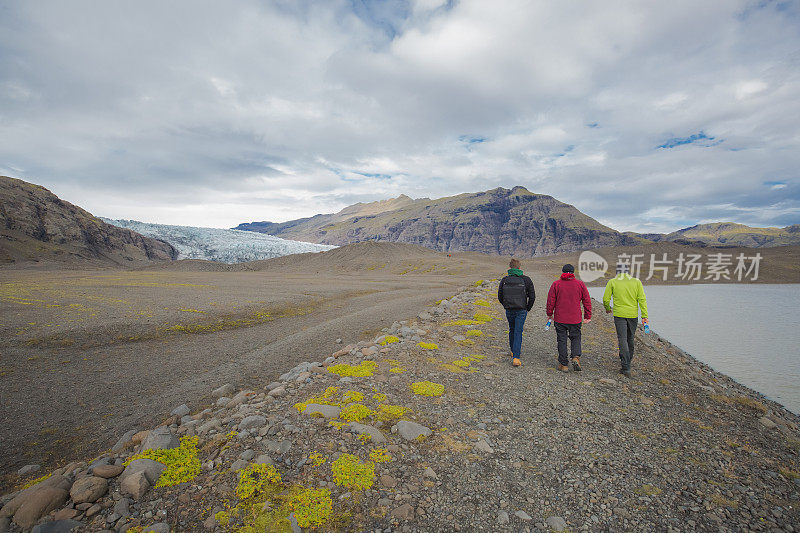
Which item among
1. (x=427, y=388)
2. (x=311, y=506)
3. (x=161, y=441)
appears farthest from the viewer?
(x=427, y=388)

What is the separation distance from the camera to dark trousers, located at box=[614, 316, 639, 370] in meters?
9.98

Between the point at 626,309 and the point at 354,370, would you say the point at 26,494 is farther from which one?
the point at 626,309

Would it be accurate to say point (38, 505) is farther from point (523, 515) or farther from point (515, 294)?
point (515, 294)

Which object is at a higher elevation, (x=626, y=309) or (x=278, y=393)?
(x=626, y=309)

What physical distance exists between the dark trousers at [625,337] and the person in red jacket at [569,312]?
3.57ft

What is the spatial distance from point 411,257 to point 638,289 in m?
105

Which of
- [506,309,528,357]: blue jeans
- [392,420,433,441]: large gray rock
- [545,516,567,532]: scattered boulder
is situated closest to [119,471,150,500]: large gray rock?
[392,420,433,441]: large gray rock

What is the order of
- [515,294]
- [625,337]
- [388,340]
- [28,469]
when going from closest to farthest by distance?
[28,469], [625,337], [515,294], [388,340]

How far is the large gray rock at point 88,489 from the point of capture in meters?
4.46

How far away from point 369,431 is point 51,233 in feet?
498

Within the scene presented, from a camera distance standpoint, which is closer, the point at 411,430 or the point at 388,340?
the point at 411,430

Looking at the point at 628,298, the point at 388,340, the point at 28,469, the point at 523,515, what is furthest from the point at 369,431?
the point at 628,298

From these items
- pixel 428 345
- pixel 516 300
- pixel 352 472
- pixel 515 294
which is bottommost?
pixel 428 345

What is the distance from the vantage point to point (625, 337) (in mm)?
10148
